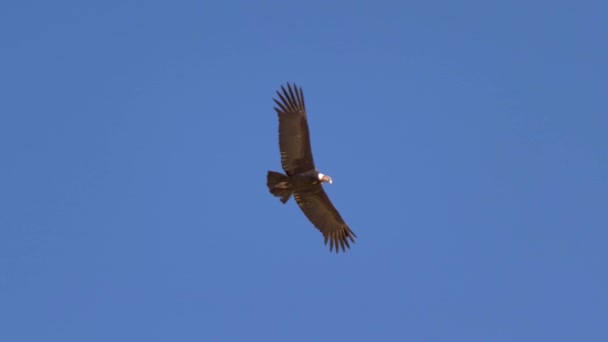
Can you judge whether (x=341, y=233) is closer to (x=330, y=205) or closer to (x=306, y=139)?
(x=330, y=205)

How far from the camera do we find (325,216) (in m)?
38.2

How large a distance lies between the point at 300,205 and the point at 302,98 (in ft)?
13.4

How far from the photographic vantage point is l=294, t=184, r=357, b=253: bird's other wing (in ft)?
123

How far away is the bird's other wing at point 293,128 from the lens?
118 feet

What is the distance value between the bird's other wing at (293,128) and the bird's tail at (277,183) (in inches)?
26.9

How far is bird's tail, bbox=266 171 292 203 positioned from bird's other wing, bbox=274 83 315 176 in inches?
26.9

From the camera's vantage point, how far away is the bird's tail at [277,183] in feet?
118

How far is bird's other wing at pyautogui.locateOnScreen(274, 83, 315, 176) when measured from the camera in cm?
3594

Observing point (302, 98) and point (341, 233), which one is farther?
point (341, 233)

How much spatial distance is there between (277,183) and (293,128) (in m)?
1.91

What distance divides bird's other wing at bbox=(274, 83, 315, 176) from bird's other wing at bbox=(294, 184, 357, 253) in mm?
1494

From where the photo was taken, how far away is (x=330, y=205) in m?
37.8

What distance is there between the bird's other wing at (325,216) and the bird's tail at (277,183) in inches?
36.5

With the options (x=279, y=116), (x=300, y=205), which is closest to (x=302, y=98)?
(x=279, y=116)
